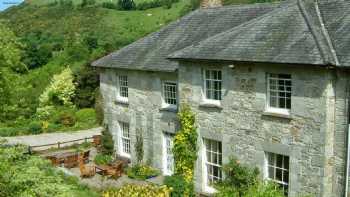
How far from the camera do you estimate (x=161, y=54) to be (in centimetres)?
2195

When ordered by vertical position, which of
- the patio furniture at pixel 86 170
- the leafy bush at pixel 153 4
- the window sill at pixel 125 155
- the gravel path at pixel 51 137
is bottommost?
the gravel path at pixel 51 137

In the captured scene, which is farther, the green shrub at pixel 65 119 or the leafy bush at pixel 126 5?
the leafy bush at pixel 126 5

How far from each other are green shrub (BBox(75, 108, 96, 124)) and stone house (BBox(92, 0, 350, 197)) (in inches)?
778

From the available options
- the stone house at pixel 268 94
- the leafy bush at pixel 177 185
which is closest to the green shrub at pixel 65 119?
the stone house at pixel 268 94

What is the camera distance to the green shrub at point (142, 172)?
21.6 m

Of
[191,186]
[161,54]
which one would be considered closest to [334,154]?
[191,186]

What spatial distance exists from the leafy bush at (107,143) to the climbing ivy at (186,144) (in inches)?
272

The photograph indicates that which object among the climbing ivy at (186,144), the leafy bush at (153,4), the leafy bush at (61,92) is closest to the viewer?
the climbing ivy at (186,144)

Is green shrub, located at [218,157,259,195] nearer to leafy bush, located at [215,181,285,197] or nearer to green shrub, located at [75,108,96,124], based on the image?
leafy bush, located at [215,181,285,197]

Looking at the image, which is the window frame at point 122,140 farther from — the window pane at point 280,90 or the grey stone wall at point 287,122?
the window pane at point 280,90

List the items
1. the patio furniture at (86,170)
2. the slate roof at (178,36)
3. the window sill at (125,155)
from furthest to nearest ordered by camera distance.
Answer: the window sill at (125,155) → the patio furniture at (86,170) → the slate roof at (178,36)

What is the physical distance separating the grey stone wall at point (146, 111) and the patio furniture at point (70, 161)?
234cm

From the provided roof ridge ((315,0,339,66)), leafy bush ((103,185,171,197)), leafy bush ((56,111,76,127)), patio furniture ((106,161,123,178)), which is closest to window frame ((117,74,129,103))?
patio furniture ((106,161,123,178))

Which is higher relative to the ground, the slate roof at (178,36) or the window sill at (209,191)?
the slate roof at (178,36)
